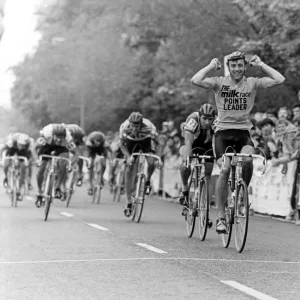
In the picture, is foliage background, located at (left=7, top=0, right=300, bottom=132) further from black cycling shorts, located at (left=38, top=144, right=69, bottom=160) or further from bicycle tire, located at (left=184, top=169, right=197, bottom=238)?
bicycle tire, located at (left=184, top=169, right=197, bottom=238)

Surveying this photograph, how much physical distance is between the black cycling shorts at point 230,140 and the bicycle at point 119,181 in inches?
483

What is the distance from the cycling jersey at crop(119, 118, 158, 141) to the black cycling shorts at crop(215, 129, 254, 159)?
188 inches

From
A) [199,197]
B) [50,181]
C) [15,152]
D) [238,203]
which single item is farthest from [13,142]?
[238,203]

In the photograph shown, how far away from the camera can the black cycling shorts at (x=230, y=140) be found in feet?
36.0

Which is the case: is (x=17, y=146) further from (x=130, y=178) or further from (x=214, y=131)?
(x=214, y=131)

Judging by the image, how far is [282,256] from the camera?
33.8 ft

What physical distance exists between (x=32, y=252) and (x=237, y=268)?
233 cm

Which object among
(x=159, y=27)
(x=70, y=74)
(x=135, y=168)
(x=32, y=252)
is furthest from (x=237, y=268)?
(x=70, y=74)

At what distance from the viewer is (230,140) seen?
1103 cm

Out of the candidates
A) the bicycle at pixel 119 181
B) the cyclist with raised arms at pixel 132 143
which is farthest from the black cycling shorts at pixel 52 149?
the bicycle at pixel 119 181

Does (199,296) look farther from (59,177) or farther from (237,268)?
(59,177)

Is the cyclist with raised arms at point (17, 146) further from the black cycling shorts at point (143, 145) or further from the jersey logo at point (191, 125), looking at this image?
the jersey logo at point (191, 125)

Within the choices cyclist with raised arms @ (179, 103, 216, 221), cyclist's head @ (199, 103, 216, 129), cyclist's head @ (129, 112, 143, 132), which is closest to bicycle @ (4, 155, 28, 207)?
cyclist's head @ (129, 112, 143, 132)

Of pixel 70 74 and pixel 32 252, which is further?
pixel 70 74
